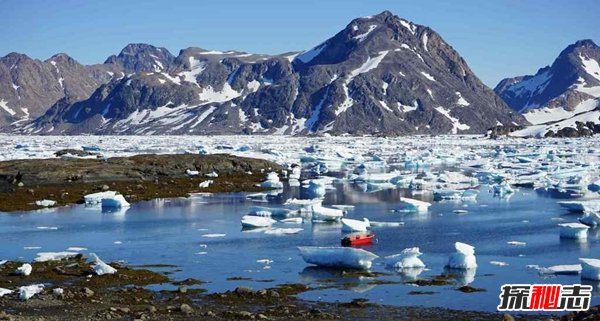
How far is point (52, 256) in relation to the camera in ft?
78.4

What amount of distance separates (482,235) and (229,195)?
63.8 ft

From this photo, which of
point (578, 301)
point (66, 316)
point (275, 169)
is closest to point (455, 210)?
point (578, 301)

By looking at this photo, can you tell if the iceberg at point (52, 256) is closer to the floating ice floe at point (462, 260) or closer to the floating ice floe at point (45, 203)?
the floating ice floe at point (462, 260)

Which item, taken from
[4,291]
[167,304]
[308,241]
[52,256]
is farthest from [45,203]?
[167,304]

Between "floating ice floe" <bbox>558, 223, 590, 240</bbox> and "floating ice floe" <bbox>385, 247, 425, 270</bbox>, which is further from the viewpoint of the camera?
"floating ice floe" <bbox>558, 223, 590, 240</bbox>

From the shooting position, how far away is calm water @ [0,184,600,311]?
20.2 meters

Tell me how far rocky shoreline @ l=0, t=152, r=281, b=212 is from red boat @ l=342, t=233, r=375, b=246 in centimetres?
1870

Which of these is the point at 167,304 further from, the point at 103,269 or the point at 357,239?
the point at 357,239

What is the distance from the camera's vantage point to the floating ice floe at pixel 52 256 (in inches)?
929

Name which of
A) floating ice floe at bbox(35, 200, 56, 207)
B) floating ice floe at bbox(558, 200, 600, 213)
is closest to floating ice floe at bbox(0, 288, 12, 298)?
floating ice floe at bbox(35, 200, 56, 207)

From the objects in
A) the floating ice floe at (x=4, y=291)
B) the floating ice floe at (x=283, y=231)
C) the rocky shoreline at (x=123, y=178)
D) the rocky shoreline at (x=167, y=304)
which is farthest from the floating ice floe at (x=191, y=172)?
the floating ice floe at (x=4, y=291)

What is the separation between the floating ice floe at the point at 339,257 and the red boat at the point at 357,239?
11.7 feet

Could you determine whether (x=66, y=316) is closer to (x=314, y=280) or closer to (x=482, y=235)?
(x=314, y=280)

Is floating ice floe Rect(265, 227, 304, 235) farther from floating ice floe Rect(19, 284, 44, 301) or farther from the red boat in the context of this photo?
floating ice floe Rect(19, 284, 44, 301)
